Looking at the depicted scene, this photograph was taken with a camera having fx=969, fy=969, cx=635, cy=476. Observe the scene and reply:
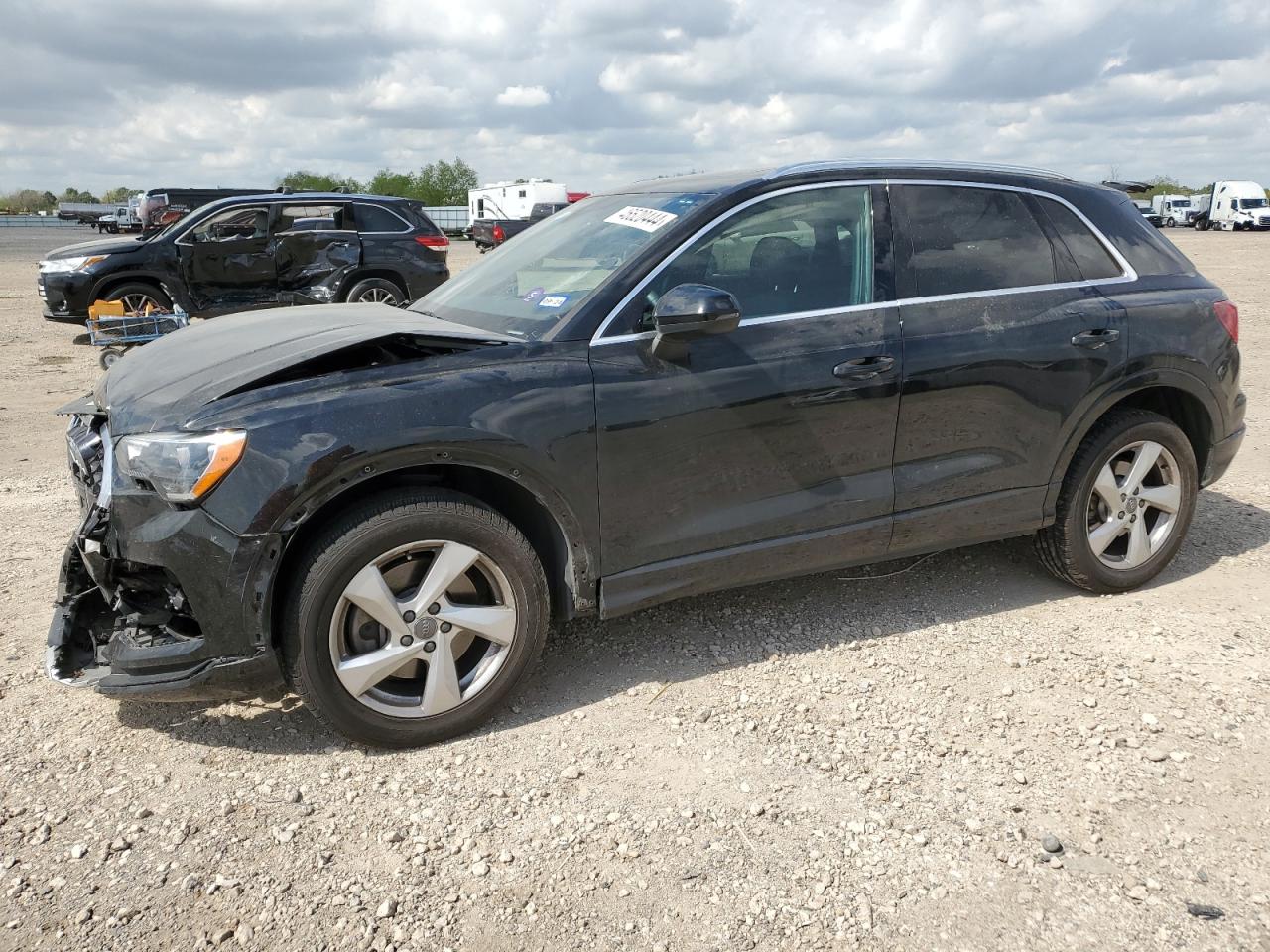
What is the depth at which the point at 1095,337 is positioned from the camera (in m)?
3.97

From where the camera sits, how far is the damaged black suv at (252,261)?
454 inches

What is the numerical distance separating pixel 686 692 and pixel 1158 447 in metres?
2.42

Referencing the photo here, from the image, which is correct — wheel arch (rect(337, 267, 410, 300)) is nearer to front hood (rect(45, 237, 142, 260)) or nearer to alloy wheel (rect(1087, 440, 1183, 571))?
front hood (rect(45, 237, 142, 260))

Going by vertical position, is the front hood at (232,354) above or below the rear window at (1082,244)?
below

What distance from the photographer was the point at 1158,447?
427 centimetres

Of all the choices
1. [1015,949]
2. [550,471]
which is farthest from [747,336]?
[1015,949]

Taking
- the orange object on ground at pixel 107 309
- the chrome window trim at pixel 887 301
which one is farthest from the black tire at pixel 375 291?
the chrome window trim at pixel 887 301

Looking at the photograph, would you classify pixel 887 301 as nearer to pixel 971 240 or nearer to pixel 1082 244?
pixel 971 240

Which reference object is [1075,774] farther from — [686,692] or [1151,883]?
[686,692]

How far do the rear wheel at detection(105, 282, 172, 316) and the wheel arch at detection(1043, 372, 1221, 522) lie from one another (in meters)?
10.9

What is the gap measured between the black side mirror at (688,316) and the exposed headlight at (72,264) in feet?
34.5

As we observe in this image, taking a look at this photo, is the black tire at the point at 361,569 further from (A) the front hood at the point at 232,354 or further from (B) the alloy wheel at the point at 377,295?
(B) the alloy wheel at the point at 377,295

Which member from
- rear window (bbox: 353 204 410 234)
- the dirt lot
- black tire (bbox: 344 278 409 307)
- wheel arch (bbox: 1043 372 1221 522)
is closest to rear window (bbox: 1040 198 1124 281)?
wheel arch (bbox: 1043 372 1221 522)

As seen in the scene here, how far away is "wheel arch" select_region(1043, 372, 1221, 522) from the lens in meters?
4.05
